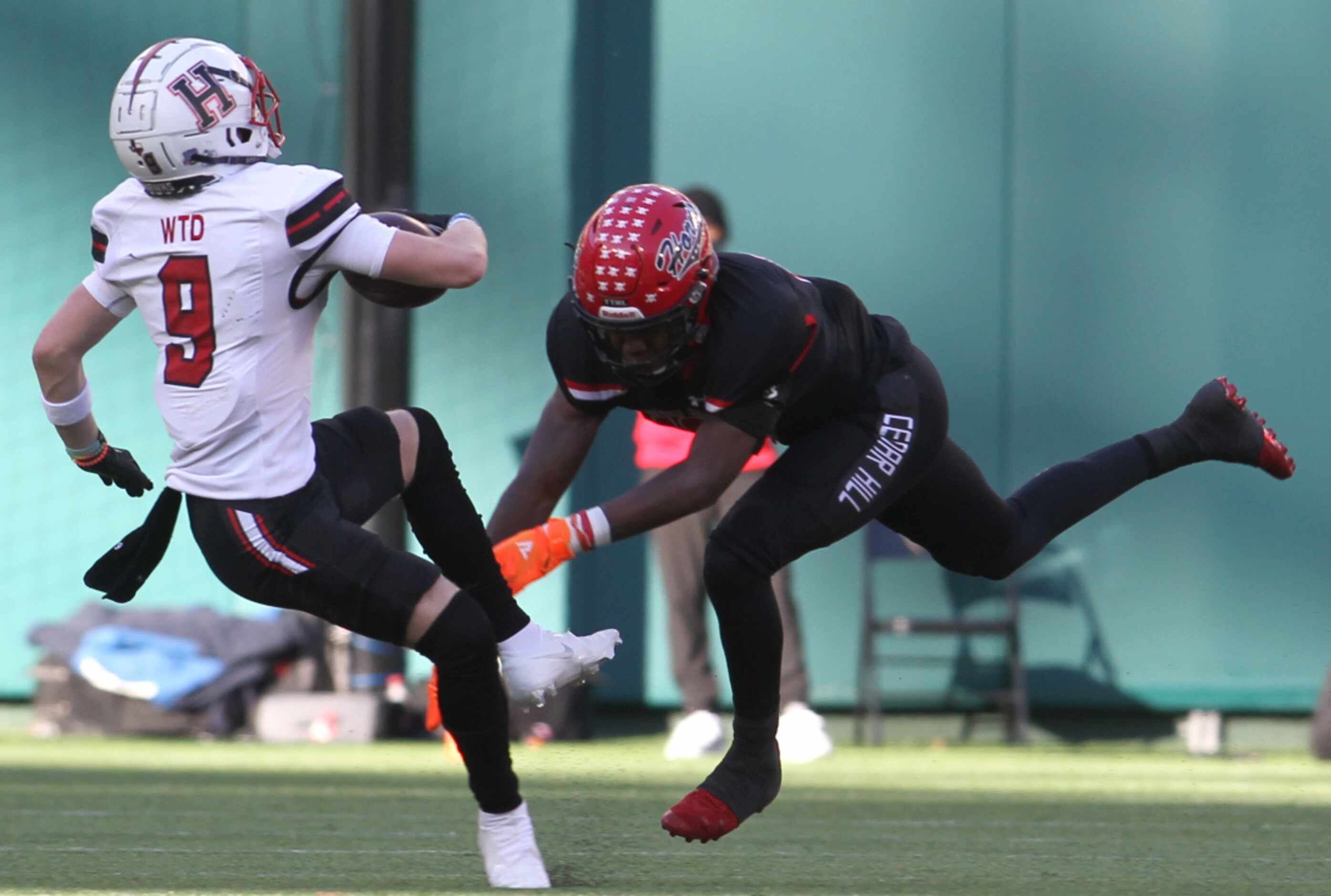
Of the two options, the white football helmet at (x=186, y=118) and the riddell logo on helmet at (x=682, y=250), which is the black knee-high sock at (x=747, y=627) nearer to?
the riddell logo on helmet at (x=682, y=250)

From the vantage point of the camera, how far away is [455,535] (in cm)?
449

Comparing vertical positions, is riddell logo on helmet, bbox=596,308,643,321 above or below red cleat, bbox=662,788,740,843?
above

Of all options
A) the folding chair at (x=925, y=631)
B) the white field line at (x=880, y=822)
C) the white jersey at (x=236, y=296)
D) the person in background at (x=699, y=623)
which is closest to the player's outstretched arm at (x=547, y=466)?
the white jersey at (x=236, y=296)

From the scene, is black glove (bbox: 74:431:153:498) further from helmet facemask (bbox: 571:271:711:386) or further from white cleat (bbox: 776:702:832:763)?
white cleat (bbox: 776:702:832:763)

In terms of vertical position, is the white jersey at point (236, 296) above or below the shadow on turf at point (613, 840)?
above

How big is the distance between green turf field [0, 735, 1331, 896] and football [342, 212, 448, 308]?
1457 mm

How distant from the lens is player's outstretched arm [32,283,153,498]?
4375 mm

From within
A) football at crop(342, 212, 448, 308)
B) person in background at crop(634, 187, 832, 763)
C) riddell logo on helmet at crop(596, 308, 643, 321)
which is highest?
football at crop(342, 212, 448, 308)

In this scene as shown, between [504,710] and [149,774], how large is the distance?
348 centimetres

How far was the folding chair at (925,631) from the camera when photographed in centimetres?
914

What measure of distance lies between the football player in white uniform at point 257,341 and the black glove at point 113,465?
33 centimetres

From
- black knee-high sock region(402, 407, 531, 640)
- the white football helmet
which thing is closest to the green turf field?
black knee-high sock region(402, 407, 531, 640)

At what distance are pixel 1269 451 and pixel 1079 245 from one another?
401 cm

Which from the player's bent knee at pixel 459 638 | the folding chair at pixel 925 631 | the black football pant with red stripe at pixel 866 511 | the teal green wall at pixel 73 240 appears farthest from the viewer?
the teal green wall at pixel 73 240
